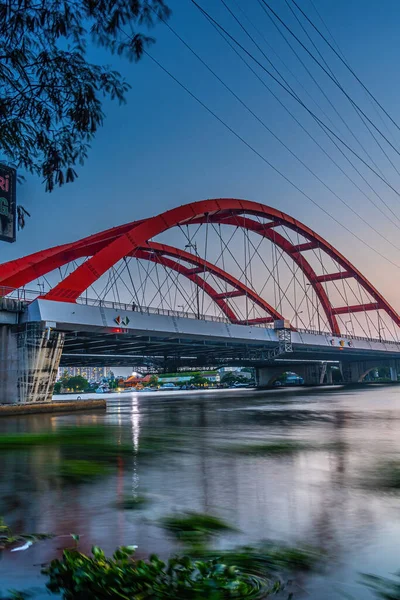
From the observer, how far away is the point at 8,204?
261 inches

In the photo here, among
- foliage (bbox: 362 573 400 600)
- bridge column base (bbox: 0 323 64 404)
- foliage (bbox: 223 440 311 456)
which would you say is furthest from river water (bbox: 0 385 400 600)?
bridge column base (bbox: 0 323 64 404)

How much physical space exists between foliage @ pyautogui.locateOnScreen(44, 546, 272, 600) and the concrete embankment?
1025 inches

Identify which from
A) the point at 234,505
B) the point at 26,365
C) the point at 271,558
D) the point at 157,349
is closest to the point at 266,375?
the point at 157,349

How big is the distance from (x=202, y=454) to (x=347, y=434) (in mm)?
5664

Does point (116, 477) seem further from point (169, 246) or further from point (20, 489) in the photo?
point (169, 246)

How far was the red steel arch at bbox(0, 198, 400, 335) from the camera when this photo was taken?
121 ft

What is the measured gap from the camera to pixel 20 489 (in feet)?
24.0

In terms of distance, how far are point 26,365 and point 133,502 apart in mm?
26170

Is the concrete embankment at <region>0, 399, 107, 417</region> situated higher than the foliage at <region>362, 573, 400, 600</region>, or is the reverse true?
the foliage at <region>362, 573, 400, 600</region>

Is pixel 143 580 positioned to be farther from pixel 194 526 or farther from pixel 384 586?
pixel 194 526

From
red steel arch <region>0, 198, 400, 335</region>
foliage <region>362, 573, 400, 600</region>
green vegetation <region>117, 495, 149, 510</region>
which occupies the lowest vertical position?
green vegetation <region>117, 495, 149, 510</region>

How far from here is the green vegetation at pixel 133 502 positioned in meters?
6.13

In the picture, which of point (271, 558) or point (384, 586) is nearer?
point (384, 586)

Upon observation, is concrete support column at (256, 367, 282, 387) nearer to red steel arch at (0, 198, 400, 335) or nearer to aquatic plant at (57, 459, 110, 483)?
red steel arch at (0, 198, 400, 335)
